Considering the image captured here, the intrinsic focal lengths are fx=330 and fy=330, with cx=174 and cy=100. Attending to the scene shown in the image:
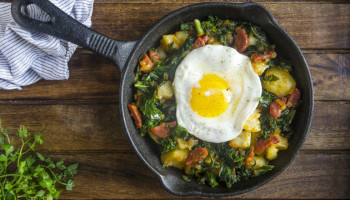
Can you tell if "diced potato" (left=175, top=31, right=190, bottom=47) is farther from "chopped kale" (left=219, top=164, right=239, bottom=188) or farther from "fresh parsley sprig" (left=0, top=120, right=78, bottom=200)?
"fresh parsley sprig" (left=0, top=120, right=78, bottom=200)

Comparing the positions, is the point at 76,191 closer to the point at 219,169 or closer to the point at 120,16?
the point at 219,169

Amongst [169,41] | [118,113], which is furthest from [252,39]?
[118,113]

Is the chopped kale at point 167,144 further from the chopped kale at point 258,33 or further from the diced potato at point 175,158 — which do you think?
the chopped kale at point 258,33

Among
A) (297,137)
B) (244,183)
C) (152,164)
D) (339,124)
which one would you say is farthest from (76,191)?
(339,124)

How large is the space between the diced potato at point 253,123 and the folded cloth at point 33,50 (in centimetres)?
201

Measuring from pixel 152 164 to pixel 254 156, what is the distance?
1.10 meters

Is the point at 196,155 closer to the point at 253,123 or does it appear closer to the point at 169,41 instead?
the point at 253,123

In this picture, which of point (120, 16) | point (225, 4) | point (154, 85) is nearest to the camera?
point (225, 4)

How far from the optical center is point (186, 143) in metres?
3.43

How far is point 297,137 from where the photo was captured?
11.2ft

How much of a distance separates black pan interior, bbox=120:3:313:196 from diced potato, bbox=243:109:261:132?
0.44 m

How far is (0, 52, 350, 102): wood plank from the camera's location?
375cm

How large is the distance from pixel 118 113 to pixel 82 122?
43 centimetres

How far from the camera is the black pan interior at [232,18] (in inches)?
128
